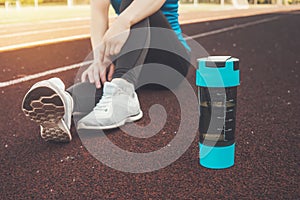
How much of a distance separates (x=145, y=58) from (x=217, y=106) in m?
1.00

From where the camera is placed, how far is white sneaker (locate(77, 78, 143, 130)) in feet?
7.04

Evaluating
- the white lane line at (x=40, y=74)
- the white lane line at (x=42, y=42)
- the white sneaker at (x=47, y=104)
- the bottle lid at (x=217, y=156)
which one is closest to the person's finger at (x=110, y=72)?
the white sneaker at (x=47, y=104)

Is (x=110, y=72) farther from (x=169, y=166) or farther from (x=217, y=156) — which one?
(x=217, y=156)

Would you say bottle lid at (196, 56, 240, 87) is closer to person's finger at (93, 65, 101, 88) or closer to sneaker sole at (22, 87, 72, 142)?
sneaker sole at (22, 87, 72, 142)

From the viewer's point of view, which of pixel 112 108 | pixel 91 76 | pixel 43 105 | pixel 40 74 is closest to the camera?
pixel 43 105

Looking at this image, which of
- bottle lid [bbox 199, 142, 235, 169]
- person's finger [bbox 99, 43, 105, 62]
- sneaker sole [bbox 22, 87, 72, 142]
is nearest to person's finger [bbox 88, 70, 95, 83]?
person's finger [bbox 99, 43, 105, 62]

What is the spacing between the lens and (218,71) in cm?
158

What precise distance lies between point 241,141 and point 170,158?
0.37 m

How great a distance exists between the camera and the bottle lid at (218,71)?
1575 millimetres

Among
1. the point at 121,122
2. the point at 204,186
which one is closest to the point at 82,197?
the point at 204,186

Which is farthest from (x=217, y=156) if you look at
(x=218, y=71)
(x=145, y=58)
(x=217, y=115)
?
(x=145, y=58)

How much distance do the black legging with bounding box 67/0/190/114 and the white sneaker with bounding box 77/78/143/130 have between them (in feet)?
0.22

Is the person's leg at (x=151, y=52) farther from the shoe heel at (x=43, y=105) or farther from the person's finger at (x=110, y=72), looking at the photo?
the shoe heel at (x=43, y=105)

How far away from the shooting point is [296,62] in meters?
4.30
